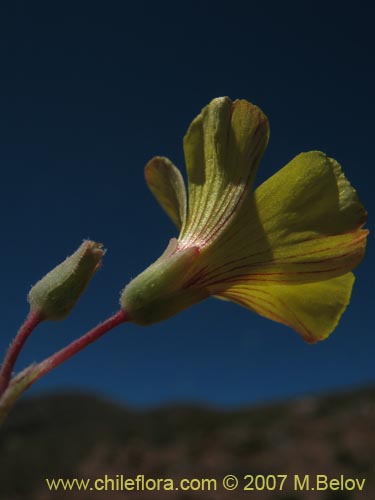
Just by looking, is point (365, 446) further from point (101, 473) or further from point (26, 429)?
point (26, 429)

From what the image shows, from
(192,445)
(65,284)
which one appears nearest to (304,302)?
(65,284)

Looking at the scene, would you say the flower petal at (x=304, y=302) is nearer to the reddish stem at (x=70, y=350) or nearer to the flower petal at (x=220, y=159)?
the flower petal at (x=220, y=159)

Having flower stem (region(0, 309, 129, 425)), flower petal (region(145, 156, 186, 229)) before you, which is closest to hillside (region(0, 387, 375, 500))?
flower petal (region(145, 156, 186, 229))

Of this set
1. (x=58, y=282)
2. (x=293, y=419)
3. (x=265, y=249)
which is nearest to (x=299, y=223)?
(x=265, y=249)

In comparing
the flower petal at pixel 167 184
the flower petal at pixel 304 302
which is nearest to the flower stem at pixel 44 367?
the flower petal at pixel 304 302

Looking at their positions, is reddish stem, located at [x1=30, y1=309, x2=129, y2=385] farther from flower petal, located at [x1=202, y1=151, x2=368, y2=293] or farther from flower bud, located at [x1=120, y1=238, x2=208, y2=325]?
flower petal, located at [x1=202, y1=151, x2=368, y2=293]

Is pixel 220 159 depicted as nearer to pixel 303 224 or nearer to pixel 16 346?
pixel 303 224
